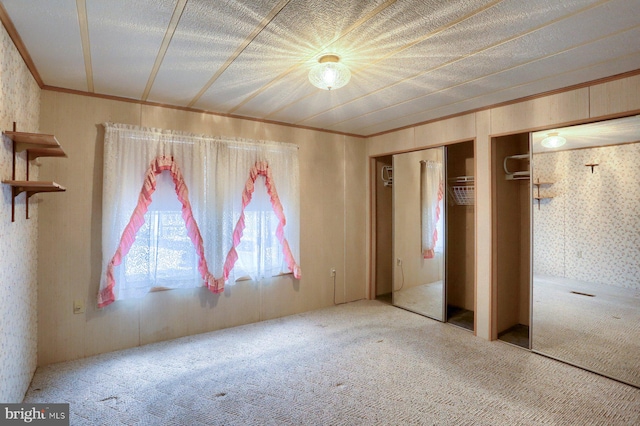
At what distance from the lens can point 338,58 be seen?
216cm

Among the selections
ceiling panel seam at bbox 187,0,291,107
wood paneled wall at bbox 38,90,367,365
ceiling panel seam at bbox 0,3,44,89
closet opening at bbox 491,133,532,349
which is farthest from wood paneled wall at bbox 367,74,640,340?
ceiling panel seam at bbox 0,3,44,89

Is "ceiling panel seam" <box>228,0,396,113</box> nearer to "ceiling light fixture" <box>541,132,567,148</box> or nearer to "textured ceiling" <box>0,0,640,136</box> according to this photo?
"textured ceiling" <box>0,0,640,136</box>

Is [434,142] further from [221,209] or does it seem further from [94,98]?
[94,98]

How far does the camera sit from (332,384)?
Result: 238 cm

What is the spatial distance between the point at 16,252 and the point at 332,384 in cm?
228

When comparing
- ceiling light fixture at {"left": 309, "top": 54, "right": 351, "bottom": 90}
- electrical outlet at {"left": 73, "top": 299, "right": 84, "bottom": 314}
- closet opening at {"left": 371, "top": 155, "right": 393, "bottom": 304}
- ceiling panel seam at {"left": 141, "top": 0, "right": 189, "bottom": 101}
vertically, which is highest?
ceiling panel seam at {"left": 141, "top": 0, "right": 189, "bottom": 101}

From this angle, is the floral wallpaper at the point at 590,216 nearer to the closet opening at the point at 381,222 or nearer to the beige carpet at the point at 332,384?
the beige carpet at the point at 332,384

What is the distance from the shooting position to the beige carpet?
2021 mm

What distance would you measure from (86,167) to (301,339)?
8.36 ft

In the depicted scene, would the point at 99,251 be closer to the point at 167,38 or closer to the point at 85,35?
the point at 85,35

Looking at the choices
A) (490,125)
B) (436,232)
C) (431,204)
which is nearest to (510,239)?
(436,232)

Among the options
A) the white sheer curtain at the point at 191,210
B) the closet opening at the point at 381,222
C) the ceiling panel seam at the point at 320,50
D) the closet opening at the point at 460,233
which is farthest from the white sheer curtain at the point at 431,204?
the ceiling panel seam at the point at 320,50

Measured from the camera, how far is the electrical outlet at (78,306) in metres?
2.75

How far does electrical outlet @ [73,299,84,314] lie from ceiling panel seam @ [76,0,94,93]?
72.9 inches
